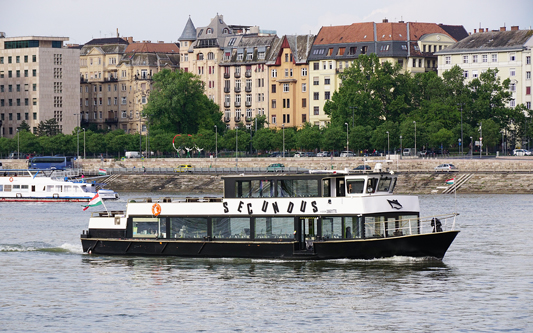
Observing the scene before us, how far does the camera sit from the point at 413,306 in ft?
126

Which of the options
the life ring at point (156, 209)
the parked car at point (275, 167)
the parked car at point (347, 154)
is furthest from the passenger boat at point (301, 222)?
the parked car at point (347, 154)

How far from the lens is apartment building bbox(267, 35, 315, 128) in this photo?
630 ft

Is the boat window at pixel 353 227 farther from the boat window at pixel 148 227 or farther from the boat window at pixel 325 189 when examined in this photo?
the boat window at pixel 148 227

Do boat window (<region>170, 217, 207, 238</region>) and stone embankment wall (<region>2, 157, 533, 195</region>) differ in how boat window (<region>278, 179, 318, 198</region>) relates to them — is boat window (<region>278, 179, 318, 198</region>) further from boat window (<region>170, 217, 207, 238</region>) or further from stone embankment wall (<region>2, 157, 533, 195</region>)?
stone embankment wall (<region>2, 157, 533, 195</region>)

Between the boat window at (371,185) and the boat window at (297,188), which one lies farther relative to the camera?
the boat window at (297,188)

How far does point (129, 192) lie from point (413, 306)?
10033 cm

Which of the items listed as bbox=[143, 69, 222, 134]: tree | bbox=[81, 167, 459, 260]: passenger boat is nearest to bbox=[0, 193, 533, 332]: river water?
bbox=[81, 167, 459, 260]: passenger boat

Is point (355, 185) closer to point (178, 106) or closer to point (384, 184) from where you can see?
point (384, 184)

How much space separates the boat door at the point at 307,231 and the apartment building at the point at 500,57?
404 ft

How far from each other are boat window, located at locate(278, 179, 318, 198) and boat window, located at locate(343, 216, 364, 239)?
2017mm

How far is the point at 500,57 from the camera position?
169750mm

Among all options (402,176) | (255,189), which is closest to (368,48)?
(402,176)

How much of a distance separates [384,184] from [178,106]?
128 m

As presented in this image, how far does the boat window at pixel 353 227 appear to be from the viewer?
1839 inches
